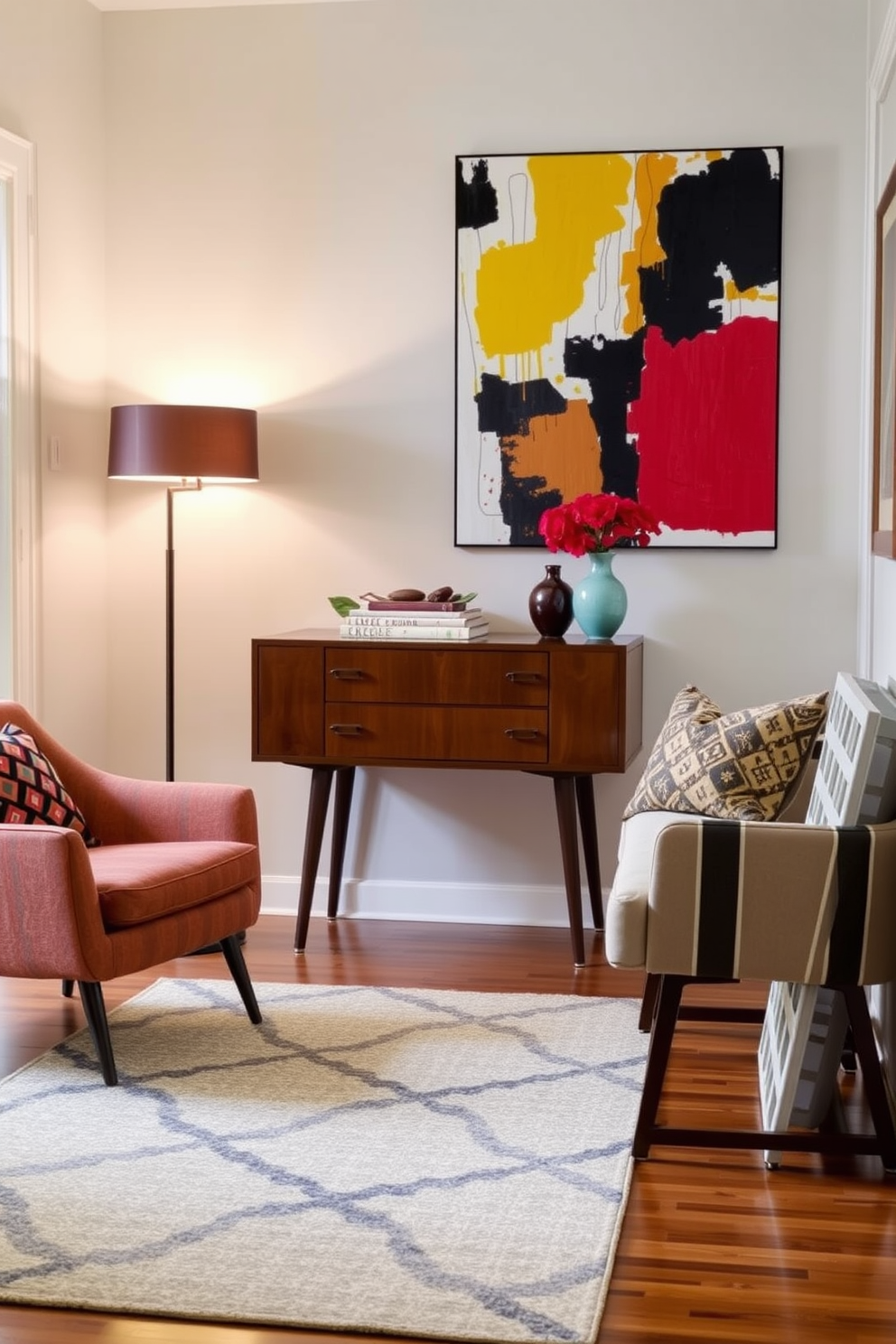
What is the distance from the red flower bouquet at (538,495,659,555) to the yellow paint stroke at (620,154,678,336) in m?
0.68

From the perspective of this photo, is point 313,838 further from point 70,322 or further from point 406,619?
point 70,322

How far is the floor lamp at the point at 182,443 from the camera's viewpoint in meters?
4.18

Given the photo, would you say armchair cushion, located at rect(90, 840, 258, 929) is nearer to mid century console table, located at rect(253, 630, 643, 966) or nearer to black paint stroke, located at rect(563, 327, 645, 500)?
mid century console table, located at rect(253, 630, 643, 966)

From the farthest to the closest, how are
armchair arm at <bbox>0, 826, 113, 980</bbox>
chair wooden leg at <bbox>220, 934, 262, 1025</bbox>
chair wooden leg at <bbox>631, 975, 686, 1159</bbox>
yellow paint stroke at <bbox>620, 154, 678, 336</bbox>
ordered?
1. yellow paint stroke at <bbox>620, 154, 678, 336</bbox>
2. chair wooden leg at <bbox>220, 934, 262, 1025</bbox>
3. armchair arm at <bbox>0, 826, 113, 980</bbox>
4. chair wooden leg at <bbox>631, 975, 686, 1159</bbox>

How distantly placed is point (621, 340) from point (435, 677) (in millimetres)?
1153

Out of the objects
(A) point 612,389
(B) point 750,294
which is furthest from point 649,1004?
(B) point 750,294

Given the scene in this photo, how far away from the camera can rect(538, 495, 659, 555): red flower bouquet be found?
4039 mm

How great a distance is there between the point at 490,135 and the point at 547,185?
0.23 meters

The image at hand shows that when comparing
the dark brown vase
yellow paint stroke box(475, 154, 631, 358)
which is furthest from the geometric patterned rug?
yellow paint stroke box(475, 154, 631, 358)

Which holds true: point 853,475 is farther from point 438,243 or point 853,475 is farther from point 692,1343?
point 692,1343

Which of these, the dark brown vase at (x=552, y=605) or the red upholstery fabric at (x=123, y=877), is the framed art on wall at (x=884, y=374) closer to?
the dark brown vase at (x=552, y=605)

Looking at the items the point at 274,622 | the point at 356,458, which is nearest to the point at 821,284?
the point at 356,458

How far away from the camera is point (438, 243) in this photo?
177 inches

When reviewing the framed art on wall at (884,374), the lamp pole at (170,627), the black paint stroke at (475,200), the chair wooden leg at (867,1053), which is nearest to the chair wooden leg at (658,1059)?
the chair wooden leg at (867,1053)
